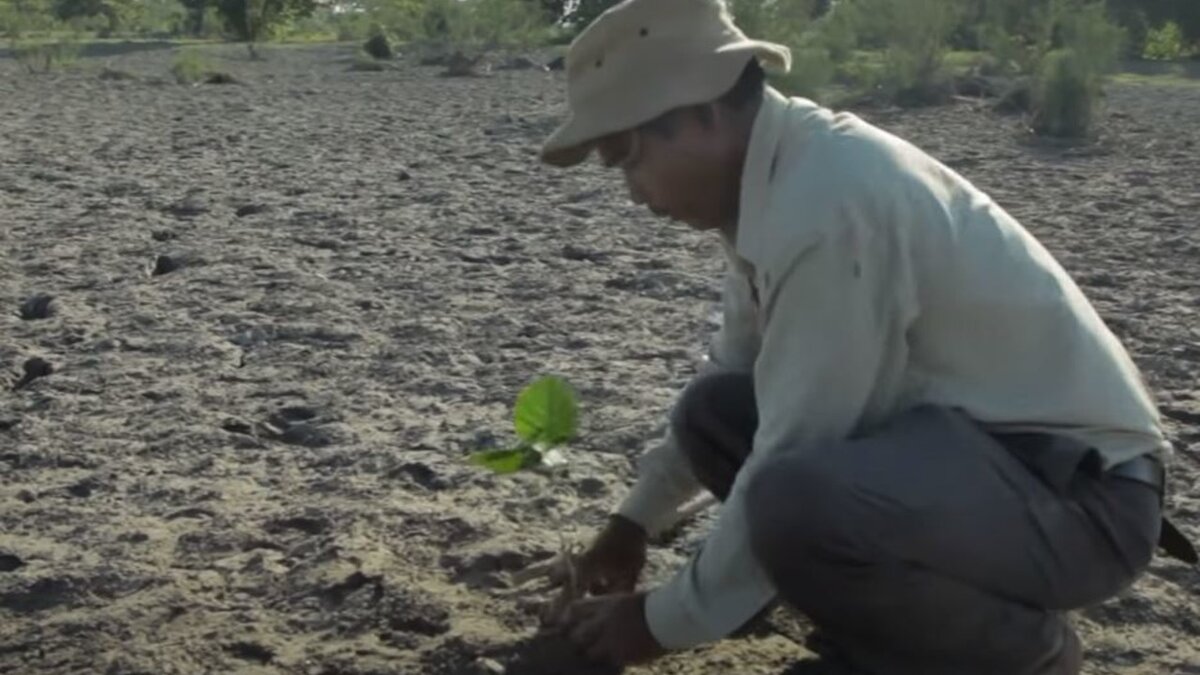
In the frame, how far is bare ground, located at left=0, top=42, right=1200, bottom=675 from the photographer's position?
3350mm

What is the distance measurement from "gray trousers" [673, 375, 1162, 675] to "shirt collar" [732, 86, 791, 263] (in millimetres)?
277

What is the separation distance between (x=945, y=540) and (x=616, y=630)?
47 centimetres

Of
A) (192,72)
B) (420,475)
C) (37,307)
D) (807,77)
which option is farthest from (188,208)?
(192,72)

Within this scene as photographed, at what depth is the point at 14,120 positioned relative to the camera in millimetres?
14289

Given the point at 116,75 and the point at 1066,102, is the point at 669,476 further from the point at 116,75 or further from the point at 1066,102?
the point at 116,75

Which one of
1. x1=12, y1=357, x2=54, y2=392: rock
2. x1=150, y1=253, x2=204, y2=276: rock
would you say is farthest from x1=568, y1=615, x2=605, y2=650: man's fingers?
x1=150, y1=253, x2=204, y2=276: rock

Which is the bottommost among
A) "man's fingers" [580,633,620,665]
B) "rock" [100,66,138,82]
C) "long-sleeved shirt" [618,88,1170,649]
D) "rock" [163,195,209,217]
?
"rock" [100,66,138,82]

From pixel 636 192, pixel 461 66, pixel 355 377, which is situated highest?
pixel 636 192

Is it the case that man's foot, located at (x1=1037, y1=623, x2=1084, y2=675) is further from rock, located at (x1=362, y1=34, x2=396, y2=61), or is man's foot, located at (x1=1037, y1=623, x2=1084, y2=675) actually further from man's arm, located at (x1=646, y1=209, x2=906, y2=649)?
rock, located at (x1=362, y1=34, x2=396, y2=61)

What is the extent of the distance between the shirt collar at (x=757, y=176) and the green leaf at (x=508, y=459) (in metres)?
1.31

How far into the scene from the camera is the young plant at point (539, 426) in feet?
12.4

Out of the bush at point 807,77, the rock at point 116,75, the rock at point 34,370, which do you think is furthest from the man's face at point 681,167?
the rock at point 116,75

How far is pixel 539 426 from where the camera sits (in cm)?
390

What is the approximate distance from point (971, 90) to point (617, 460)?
13.4m
